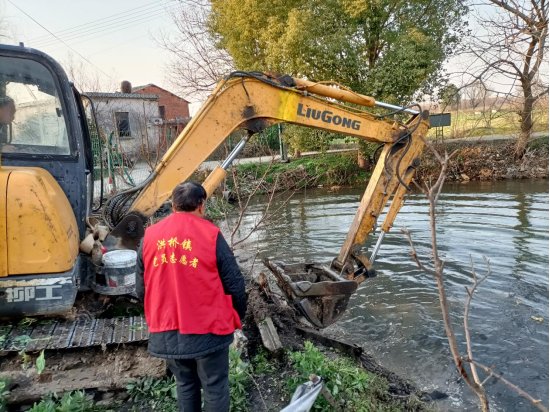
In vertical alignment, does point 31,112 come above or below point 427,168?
above

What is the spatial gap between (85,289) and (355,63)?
49.0 ft

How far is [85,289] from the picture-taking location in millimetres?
4324

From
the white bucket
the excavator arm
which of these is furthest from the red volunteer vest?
the excavator arm

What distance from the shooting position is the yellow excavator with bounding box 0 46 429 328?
343cm

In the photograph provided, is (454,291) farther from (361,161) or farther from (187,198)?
(361,161)

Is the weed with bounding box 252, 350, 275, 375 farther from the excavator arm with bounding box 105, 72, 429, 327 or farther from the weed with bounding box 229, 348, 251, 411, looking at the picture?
the excavator arm with bounding box 105, 72, 429, 327

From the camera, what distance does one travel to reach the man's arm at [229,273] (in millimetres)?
2695

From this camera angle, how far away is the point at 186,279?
2.64 meters

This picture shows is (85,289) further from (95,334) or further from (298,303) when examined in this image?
(298,303)

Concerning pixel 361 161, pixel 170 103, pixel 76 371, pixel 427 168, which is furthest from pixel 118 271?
pixel 170 103

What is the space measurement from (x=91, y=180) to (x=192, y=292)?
3.17 meters

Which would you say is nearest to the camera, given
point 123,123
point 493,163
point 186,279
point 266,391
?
point 186,279

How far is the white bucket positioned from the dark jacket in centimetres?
146

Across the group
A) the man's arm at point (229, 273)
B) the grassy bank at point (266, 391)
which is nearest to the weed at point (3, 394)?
the grassy bank at point (266, 391)
